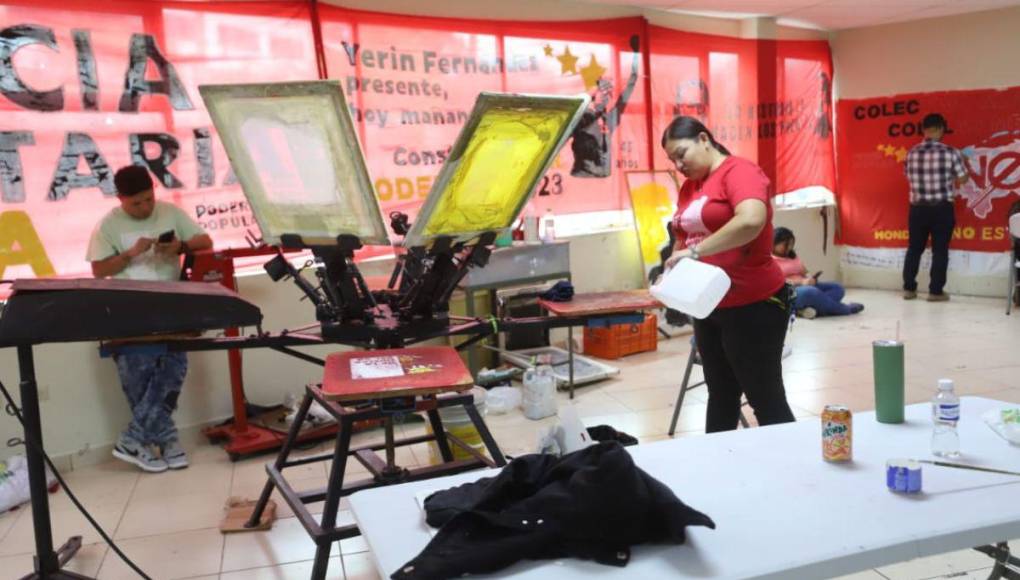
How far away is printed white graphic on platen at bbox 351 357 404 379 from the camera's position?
2334 millimetres

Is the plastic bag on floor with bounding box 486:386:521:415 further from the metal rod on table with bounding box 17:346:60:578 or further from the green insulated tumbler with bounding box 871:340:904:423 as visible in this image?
the green insulated tumbler with bounding box 871:340:904:423

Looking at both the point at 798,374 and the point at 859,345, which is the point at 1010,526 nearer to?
the point at 798,374

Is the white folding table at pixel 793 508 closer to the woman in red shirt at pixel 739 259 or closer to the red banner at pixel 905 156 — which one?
the woman in red shirt at pixel 739 259

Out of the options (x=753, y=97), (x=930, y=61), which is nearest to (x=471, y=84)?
(x=753, y=97)

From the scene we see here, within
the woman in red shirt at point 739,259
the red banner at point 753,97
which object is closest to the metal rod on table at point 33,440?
the woman in red shirt at point 739,259

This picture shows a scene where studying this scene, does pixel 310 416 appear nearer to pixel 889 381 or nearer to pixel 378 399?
pixel 378 399

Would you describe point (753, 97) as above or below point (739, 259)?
above

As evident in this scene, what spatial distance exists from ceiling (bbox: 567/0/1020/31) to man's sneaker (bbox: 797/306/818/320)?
2.56 metres

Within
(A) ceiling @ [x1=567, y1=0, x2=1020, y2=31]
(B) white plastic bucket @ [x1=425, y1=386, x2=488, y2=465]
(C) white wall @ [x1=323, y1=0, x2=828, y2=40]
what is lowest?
(B) white plastic bucket @ [x1=425, y1=386, x2=488, y2=465]

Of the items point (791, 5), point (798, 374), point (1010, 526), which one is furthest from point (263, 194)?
point (791, 5)

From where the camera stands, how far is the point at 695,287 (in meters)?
2.43

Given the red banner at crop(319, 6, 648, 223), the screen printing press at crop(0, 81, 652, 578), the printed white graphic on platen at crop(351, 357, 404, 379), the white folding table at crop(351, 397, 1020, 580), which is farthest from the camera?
the red banner at crop(319, 6, 648, 223)

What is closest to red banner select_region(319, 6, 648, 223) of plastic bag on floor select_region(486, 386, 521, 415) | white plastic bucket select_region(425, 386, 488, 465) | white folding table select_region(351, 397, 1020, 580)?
plastic bag on floor select_region(486, 386, 521, 415)

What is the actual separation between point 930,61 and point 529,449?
5.96 m
